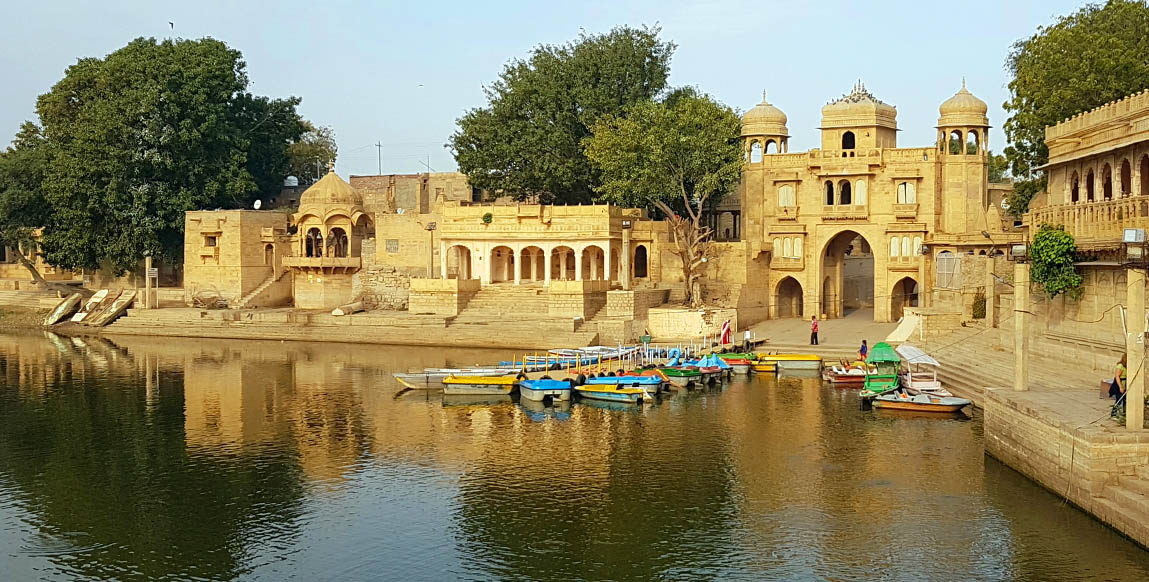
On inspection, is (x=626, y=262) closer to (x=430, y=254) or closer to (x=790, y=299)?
(x=790, y=299)

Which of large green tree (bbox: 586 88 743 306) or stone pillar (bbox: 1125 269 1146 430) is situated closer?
stone pillar (bbox: 1125 269 1146 430)

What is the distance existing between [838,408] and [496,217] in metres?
17.8

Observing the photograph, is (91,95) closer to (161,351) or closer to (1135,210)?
(161,351)

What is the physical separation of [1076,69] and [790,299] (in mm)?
13468

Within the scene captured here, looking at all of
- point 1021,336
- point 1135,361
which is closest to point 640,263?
point 1021,336

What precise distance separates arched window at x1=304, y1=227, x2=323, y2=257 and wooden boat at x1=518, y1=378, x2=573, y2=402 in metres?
20.8

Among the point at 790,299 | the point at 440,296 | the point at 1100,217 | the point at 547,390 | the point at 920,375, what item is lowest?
the point at 547,390

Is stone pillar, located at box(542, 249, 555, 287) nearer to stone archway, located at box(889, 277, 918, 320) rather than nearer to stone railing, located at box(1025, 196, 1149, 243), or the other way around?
stone archway, located at box(889, 277, 918, 320)

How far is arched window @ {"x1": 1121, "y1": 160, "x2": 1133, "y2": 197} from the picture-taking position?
2428cm

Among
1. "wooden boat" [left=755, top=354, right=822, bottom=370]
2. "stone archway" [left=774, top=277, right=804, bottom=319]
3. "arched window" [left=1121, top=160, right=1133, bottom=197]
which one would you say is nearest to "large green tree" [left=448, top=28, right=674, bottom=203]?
"stone archway" [left=774, top=277, right=804, bottom=319]

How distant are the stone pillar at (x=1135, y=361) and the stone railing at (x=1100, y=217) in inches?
241

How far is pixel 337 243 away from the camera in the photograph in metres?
45.2

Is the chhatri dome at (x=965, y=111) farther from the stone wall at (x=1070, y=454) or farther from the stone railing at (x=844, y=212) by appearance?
the stone wall at (x=1070, y=454)

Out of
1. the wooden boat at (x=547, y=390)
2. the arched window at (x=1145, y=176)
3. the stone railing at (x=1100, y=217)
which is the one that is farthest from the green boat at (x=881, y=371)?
the wooden boat at (x=547, y=390)
